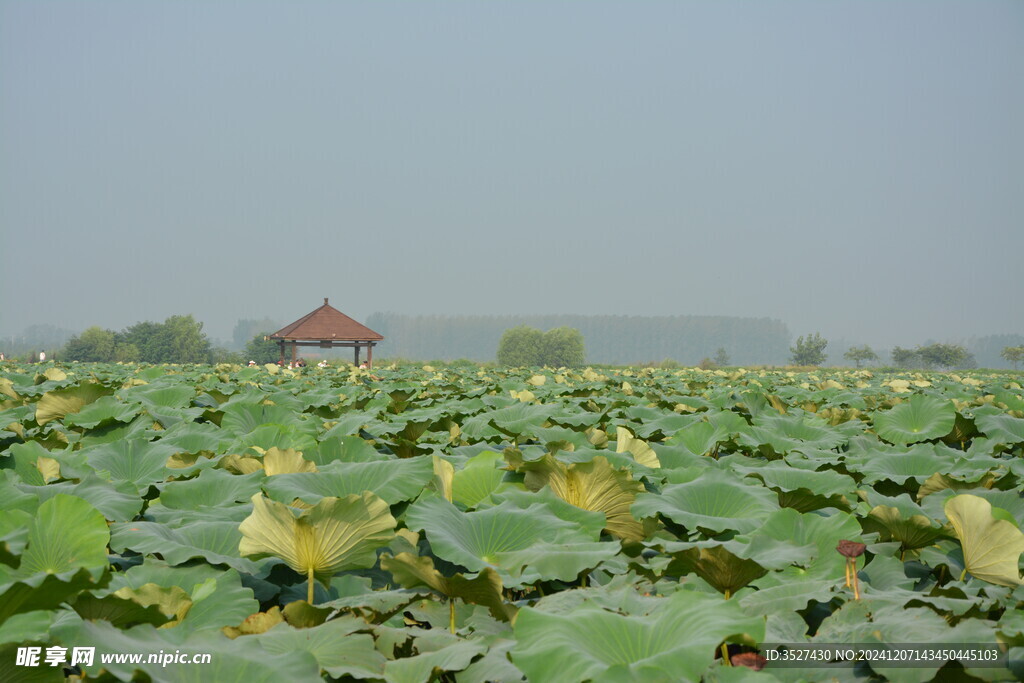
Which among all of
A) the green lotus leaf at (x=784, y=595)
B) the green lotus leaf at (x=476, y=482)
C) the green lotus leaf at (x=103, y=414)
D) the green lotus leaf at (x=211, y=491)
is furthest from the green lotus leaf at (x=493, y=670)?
the green lotus leaf at (x=103, y=414)

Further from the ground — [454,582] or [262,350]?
[454,582]

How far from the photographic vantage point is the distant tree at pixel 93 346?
77188mm

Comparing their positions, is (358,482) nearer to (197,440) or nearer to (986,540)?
(197,440)

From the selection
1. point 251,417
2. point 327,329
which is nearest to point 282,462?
point 251,417

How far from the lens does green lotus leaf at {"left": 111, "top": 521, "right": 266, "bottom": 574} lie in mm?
1486

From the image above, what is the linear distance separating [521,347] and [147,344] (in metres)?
45.0

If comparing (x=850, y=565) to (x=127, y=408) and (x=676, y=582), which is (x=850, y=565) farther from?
(x=127, y=408)

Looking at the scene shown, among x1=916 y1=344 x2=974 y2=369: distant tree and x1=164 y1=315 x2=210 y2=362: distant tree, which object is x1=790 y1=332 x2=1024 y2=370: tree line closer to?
x1=916 y1=344 x2=974 y2=369: distant tree

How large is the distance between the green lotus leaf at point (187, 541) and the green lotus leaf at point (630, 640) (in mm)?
722

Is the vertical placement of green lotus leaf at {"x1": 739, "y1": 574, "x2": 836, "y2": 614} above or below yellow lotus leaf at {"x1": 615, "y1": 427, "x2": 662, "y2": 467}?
below

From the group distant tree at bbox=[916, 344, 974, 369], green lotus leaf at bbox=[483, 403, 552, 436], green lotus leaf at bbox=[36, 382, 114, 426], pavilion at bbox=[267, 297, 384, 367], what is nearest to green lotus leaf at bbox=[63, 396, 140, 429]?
green lotus leaf at bbox=[36, 382, 114, 426]

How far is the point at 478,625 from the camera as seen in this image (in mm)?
1351

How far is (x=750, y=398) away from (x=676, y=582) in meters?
3.38

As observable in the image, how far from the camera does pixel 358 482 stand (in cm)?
195
